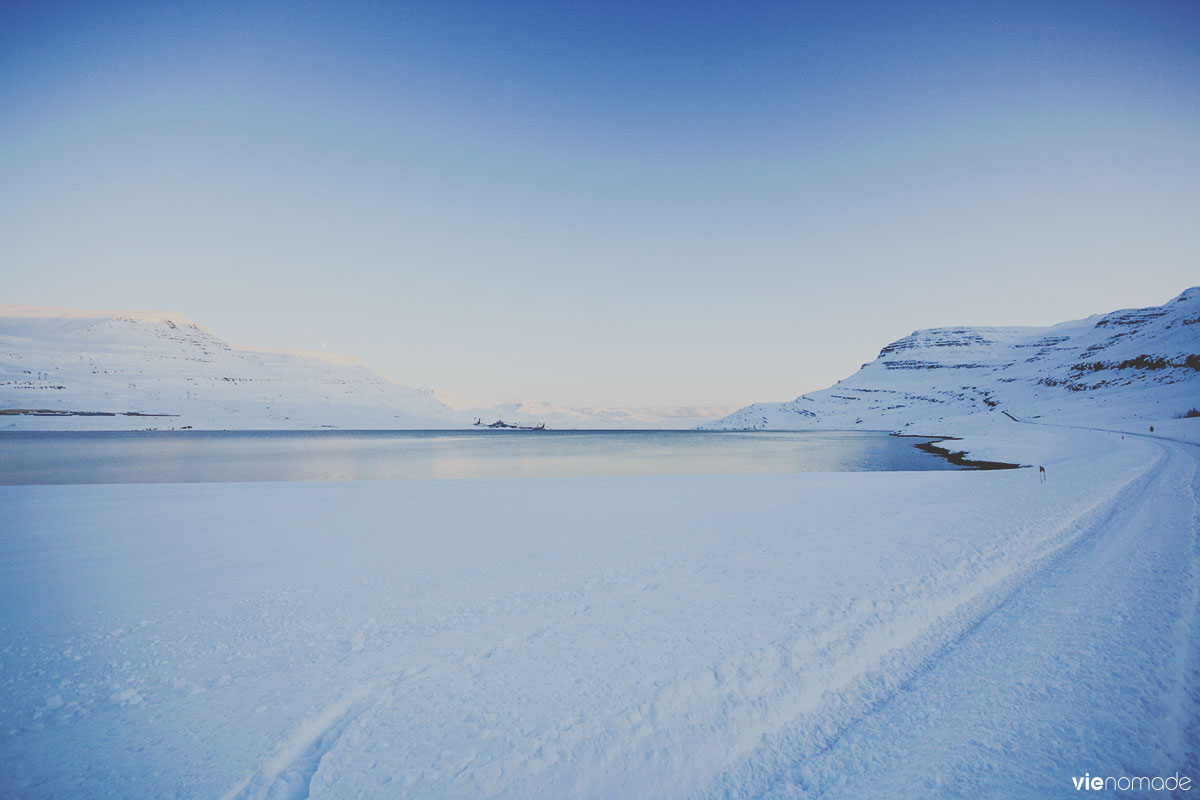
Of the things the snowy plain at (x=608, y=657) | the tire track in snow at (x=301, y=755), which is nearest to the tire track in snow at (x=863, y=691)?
the snowy plain at (x=608, y=657)

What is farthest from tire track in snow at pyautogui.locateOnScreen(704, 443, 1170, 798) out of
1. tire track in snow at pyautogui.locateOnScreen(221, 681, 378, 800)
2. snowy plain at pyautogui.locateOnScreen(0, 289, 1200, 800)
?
tire track in snow at pyautogui.locateOnScreen(221, 681, 378, 800)

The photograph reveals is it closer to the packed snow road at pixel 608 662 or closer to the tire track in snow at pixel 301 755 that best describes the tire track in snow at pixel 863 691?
the packed snow road at pixel 608 662

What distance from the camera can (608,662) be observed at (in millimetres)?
5320

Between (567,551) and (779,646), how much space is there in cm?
553

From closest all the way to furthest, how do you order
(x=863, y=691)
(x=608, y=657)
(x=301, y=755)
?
1. (x=301, y=755)
2. (x=863, y=691)
3. (x=608, y=657)

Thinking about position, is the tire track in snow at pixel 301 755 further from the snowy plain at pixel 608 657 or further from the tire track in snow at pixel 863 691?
the tire track in snow at pixel 863 691

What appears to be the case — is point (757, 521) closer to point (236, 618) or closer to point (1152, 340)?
point (236, 618)

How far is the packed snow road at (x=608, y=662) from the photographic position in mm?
3859

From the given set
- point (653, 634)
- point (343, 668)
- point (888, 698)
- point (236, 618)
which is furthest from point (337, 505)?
point (888, 698)

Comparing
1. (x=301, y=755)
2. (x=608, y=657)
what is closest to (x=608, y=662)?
(x=608, y=657)

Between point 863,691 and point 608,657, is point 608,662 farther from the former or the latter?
point 863,691

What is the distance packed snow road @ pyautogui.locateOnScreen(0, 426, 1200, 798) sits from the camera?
3859 mm

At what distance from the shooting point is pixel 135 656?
5.91 m

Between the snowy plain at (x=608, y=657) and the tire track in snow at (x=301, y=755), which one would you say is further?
the snowy plain at (x=608, y=657)
